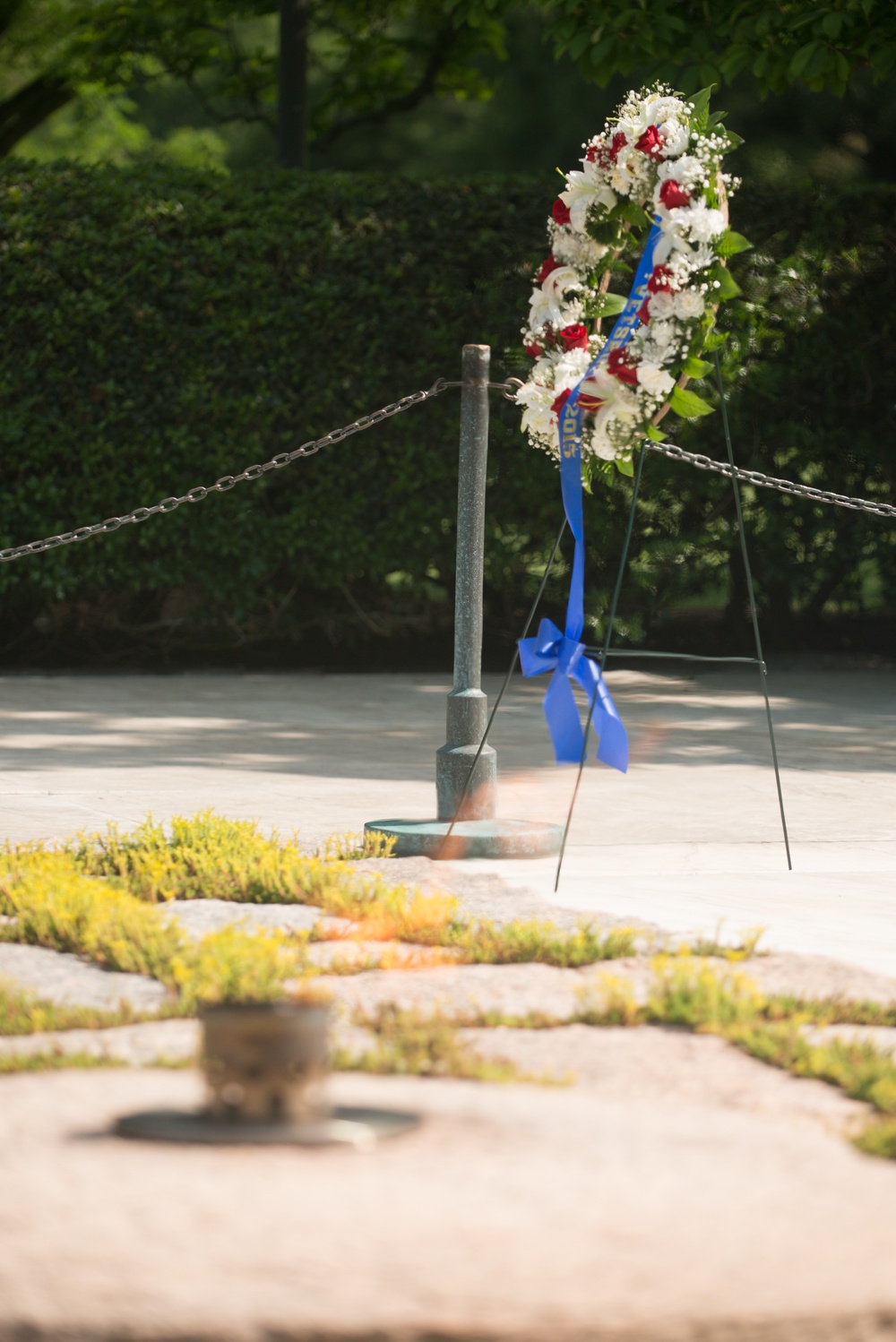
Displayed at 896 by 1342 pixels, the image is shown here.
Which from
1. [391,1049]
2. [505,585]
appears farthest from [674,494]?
[391,1049]

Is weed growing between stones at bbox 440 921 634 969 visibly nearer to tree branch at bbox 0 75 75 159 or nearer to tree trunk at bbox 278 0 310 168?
tree trunk at bbox 278 0 310 168

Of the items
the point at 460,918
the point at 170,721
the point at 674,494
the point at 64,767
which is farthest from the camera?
the point at 674,494

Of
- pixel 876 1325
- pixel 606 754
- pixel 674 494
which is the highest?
pixel 674 494

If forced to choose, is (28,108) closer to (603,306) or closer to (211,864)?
(603,306)

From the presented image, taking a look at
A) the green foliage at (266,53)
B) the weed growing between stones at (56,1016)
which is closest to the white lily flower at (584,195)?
the weed growing between stones at (56,1016)

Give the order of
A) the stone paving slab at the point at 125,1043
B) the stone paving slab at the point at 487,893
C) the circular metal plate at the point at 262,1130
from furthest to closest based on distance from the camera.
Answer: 1. the stone paving slab at the point at 487,893
2. the stone paving slab at the point at 125,1043
3. the circular metal plate at the point at 262,1130

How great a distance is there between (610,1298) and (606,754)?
3.42 meters

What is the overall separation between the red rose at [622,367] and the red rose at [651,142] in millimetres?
629

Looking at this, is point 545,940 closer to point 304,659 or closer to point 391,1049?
point 391,1049

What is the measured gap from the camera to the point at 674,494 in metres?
12.4

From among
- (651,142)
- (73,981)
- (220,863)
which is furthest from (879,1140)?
(651,142)

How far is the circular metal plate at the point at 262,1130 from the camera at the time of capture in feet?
9.43

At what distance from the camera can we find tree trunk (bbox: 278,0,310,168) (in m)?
13.6

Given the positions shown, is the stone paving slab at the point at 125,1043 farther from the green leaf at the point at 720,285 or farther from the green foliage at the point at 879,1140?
the green leaf at the point at 720,285
